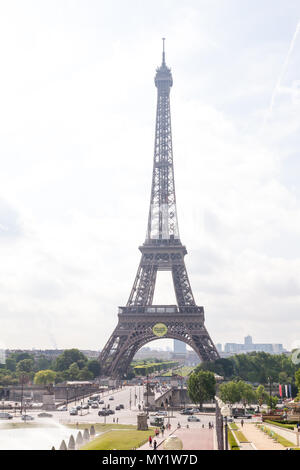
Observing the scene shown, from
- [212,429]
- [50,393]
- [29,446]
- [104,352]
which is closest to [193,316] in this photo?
[104,352]

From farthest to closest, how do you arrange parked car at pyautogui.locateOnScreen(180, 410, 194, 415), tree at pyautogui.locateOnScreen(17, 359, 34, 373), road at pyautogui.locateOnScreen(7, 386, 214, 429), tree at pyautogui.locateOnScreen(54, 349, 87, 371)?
tree at pyautogui.locateOnScreen(17, 359, 34, 373), tree at pyautogui.locateOnScreen(54, 349, 87, 371), parked car at pyautogui.locateOnScreen(180, 410, 194, 415), road at pyautogui.locateOnScreen(7, 386, 214, 429)

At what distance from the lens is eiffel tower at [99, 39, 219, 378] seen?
373 feet

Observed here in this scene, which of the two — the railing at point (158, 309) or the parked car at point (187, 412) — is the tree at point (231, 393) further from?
the railing at point (158, 309)

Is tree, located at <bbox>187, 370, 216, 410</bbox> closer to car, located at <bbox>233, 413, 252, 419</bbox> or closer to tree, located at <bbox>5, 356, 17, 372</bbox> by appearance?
car, located at <bbox>233, 413, 252, 419</bbox>

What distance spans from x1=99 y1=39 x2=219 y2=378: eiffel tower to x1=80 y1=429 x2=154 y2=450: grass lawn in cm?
5641

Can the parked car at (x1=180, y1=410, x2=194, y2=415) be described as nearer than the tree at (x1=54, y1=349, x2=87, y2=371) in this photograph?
Yes

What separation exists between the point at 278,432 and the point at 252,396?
3560 centimetres

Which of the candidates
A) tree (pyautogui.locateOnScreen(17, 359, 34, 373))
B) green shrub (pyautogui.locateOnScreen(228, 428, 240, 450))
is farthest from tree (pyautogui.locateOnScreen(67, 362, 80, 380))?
green shrub (pyautogui.locateOnScreen(228, 428, 240, 450))

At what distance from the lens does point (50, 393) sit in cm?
8612

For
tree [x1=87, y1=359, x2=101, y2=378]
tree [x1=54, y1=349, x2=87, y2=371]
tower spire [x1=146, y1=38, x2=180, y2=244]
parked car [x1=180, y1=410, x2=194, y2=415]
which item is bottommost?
parked car [x1=180, y1=410, x2=194, y2=415]

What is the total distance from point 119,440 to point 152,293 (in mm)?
74343

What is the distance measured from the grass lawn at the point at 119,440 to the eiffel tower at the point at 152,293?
56.4m
